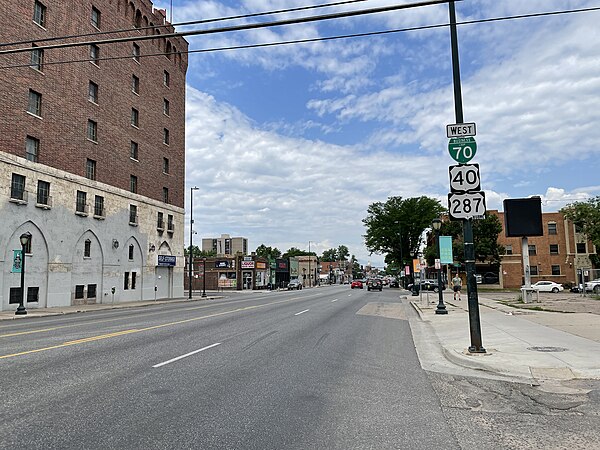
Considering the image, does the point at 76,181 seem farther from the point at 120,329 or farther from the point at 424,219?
the point at 424,219

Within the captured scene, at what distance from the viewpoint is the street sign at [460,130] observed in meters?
10.8

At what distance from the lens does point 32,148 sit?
96.4ft

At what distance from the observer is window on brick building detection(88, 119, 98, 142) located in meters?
35.4

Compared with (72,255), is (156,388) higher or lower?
lower

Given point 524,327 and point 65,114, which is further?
point 65,114

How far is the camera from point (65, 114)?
3225 cm

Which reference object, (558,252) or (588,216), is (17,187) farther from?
(558,252)

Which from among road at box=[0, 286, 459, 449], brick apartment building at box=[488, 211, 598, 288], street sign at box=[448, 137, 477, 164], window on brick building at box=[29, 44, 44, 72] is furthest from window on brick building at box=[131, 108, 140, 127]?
brick apartment building at box=[488, 211, 598, 288]

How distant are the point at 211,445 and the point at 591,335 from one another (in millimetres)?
11351

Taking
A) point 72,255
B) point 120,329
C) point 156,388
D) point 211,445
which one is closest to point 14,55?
point 72,255

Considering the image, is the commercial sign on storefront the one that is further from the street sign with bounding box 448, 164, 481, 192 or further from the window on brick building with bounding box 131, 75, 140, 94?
the street sign with bounding box 448, 164, 481, 192

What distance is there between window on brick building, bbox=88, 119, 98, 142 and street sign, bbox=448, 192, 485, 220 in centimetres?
3133

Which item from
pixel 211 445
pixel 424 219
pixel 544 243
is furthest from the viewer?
pixel 424 219

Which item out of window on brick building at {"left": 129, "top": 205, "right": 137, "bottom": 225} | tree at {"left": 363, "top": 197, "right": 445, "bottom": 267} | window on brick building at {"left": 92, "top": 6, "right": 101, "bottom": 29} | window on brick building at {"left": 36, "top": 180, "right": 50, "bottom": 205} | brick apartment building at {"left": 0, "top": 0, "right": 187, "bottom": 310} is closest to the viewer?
brick apartment building at {"left": 0, "top": 0, "right": 187, "bottom": 310}
